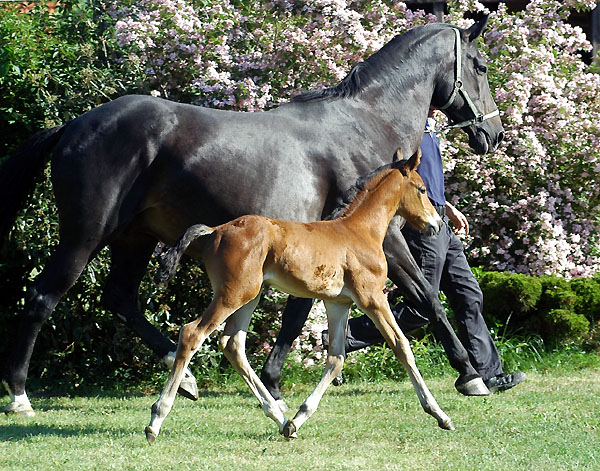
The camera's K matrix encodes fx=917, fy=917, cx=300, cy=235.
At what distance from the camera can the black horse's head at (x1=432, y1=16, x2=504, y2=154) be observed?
6.23m

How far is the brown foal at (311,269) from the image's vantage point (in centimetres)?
459

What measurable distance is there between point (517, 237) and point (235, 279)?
455cm

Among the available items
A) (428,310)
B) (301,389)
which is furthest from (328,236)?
(301,389)

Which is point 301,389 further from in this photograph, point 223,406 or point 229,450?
point 229,450

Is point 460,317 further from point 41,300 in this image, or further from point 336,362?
point 41,300

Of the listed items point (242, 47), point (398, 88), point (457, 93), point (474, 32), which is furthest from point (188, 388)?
point (242, 47)

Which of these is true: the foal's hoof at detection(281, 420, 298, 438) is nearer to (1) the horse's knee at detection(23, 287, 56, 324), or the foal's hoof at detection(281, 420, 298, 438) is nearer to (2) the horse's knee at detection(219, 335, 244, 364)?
(2) the horse's knee at detection(219, 335, 244, 364)

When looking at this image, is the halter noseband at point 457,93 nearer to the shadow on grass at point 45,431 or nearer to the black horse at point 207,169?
the black horse at point 207,169

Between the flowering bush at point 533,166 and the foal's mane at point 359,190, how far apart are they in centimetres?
A: 306

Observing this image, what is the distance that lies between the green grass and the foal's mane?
48.8 inches

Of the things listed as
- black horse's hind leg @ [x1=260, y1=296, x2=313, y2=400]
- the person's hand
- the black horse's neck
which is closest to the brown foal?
the black horse's neck

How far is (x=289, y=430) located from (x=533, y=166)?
14.7 ft

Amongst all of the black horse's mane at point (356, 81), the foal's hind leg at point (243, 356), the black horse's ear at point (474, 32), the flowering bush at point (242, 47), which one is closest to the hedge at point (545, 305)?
the flowering bush at point (242, 47)

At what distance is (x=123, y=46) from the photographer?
7633mm
